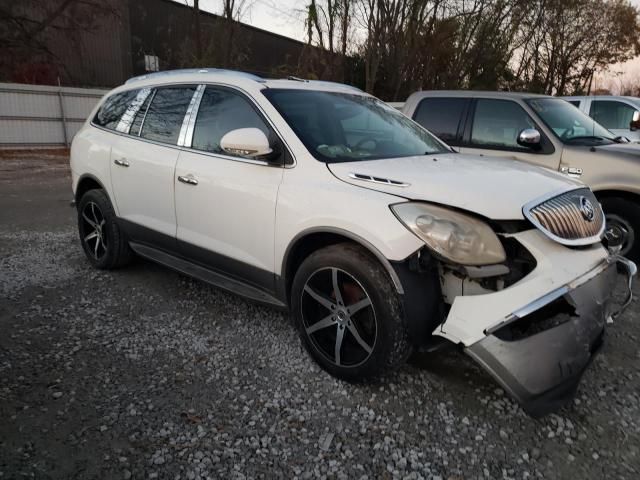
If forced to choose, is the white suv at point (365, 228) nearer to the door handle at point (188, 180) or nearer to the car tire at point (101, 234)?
the door handle at point (188, 180)

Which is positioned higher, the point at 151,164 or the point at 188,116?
the point at 188,116

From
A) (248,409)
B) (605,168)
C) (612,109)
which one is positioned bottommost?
(248,409)

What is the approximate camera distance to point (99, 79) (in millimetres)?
22609

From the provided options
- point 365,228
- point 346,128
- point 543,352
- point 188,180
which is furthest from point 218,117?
point 543,352

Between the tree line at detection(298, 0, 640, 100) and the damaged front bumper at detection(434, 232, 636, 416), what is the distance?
17195 millimetres

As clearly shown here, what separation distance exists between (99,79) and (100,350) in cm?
2300

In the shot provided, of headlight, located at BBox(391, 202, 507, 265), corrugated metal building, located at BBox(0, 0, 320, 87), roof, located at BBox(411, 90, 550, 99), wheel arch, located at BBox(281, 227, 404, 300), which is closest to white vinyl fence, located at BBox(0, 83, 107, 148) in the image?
corrugated metal building, located at BBox(0, 0, 320, 87)

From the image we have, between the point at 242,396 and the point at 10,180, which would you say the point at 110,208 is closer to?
the point at 242,396

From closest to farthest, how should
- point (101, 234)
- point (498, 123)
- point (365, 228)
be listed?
point (365, 228) < point (101, 234) < point (498, 123)

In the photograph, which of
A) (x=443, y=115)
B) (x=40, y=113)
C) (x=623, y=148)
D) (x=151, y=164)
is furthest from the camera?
(x=40, y=113)

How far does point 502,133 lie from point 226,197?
3777mm

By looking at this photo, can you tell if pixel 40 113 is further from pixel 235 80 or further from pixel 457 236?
pixel 457 236

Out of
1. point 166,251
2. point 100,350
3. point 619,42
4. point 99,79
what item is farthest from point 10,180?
point 619,42

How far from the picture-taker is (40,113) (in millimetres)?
15898
